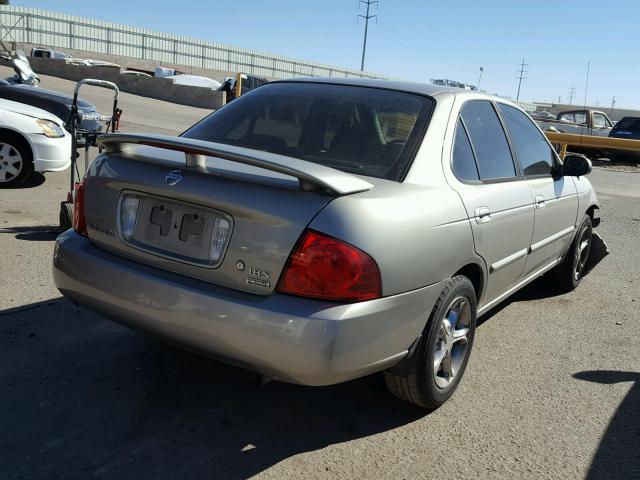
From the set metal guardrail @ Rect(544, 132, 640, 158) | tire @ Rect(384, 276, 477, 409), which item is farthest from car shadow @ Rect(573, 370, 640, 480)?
metal guardrail @ Rect(544, 132, 640, 158)

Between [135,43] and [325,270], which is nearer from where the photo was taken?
[325,270]

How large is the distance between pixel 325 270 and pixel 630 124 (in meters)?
23.8

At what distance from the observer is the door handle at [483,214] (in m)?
3.34

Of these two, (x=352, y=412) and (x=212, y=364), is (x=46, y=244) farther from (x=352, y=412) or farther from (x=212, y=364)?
(x=352, y=412)

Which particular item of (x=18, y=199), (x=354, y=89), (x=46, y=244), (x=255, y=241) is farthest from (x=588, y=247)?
(x=18, y=199)

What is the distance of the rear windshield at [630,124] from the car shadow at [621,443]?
21784 millimetres

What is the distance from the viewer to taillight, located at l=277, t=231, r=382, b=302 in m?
2.52

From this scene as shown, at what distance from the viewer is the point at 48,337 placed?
151 inches

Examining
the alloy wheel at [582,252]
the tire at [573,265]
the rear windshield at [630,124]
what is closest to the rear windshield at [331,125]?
the tire at [573,265]

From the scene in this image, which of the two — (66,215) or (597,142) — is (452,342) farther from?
(597,142)

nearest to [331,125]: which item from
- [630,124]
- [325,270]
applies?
[325,270]

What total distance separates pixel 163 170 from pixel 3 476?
1.40 m

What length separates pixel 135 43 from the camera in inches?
2045

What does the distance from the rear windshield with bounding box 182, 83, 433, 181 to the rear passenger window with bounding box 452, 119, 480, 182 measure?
0.76 feet
